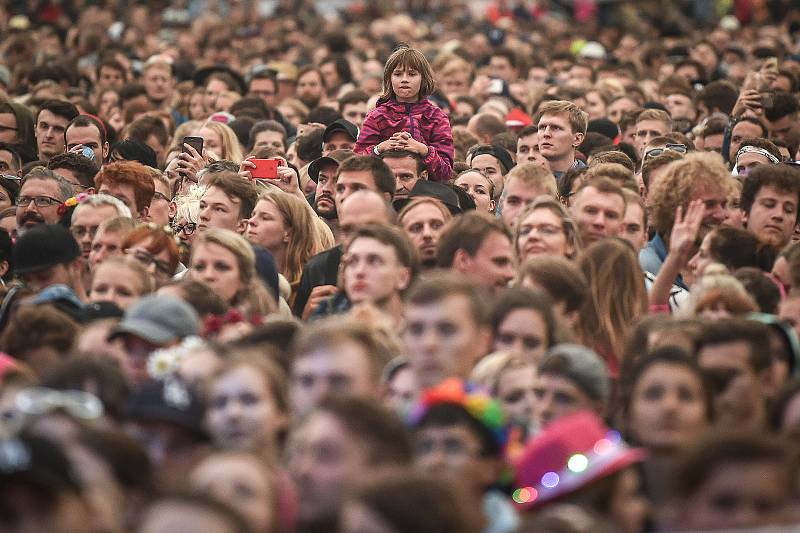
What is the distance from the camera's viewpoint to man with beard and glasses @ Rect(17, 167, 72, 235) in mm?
11695

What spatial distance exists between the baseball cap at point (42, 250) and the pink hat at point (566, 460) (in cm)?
403

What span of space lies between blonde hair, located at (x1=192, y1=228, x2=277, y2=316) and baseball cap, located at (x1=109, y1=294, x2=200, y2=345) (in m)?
0.99

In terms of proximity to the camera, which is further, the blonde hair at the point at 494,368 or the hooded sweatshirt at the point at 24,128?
the hooded sweatshirt at the point at 24,128

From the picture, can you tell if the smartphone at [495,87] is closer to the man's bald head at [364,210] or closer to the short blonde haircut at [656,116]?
the short blonde haircut at [656,116]

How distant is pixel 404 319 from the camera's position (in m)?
8.72

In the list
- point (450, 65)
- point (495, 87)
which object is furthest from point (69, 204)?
point (450, 65)

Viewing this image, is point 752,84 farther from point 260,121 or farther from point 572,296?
point 572,296

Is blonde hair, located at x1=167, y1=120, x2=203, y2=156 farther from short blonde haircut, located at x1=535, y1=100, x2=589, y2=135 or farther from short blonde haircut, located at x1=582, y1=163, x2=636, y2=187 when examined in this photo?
short blonde haircut, located at x1=582, y1=163, x2=636, y2=187

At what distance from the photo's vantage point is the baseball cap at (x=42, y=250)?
9734 mm

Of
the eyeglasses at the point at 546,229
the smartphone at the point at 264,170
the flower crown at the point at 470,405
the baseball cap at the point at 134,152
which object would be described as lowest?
the flower crown at the point at 470,405

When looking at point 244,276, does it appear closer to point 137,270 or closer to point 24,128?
point 137,270

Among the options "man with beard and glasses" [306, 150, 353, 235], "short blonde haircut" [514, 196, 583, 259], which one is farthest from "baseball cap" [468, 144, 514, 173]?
"short blonde haircut" [514, 196, 583, 259]

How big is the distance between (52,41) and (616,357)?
17.7 m

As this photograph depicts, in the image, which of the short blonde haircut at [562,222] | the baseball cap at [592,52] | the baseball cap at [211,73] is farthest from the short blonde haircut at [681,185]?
the baseball cap at [592,52]
